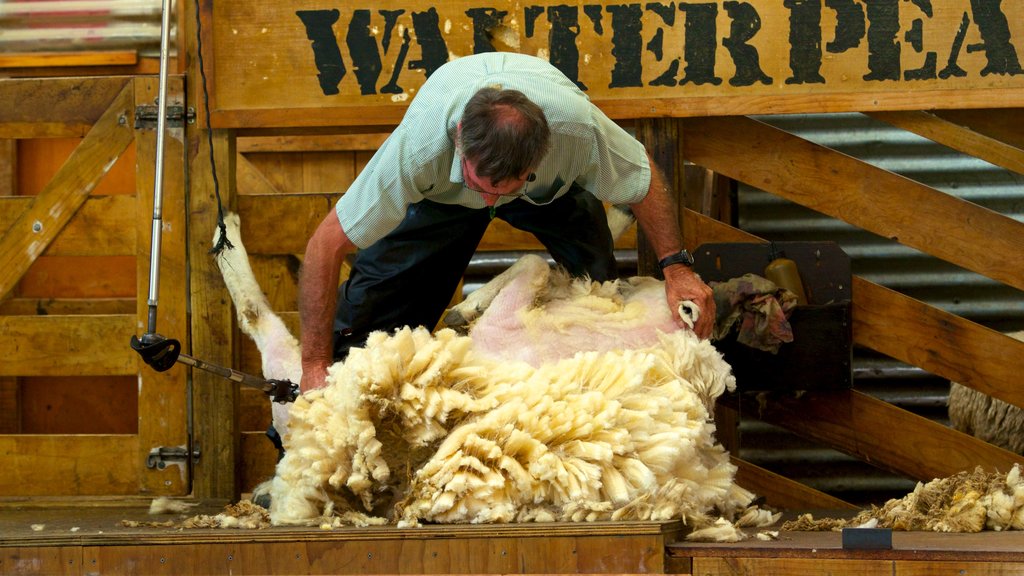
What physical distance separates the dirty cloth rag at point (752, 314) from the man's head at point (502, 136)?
102cm

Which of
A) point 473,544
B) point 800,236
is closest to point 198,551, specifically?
point 473,544

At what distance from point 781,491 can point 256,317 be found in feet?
6.61

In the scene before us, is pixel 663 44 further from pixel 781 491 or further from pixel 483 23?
pixel 781 491

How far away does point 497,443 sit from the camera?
2600 millimetres

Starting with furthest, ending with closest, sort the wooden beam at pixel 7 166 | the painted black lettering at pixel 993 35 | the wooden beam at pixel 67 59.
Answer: the wooden beam at pixel 7 166, the wooden beam at pixel 67 59, the painted black lettering at pixel 993 35

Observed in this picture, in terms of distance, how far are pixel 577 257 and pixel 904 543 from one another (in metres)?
1.48

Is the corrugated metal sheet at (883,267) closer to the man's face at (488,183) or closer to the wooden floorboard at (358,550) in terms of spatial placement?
the man's face at (488,183)

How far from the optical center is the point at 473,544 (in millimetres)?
2379

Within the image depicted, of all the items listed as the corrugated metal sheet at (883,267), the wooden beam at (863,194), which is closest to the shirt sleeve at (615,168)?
the wooden beam at (863,194)

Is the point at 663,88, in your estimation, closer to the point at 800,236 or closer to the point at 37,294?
the point at 800,236

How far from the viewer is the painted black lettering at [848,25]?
12.2ft

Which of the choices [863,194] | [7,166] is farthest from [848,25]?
[7,166]

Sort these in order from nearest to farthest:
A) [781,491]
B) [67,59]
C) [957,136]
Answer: [957,136], [781,491], [67,59]

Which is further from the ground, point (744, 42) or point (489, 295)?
point (744, 42)
